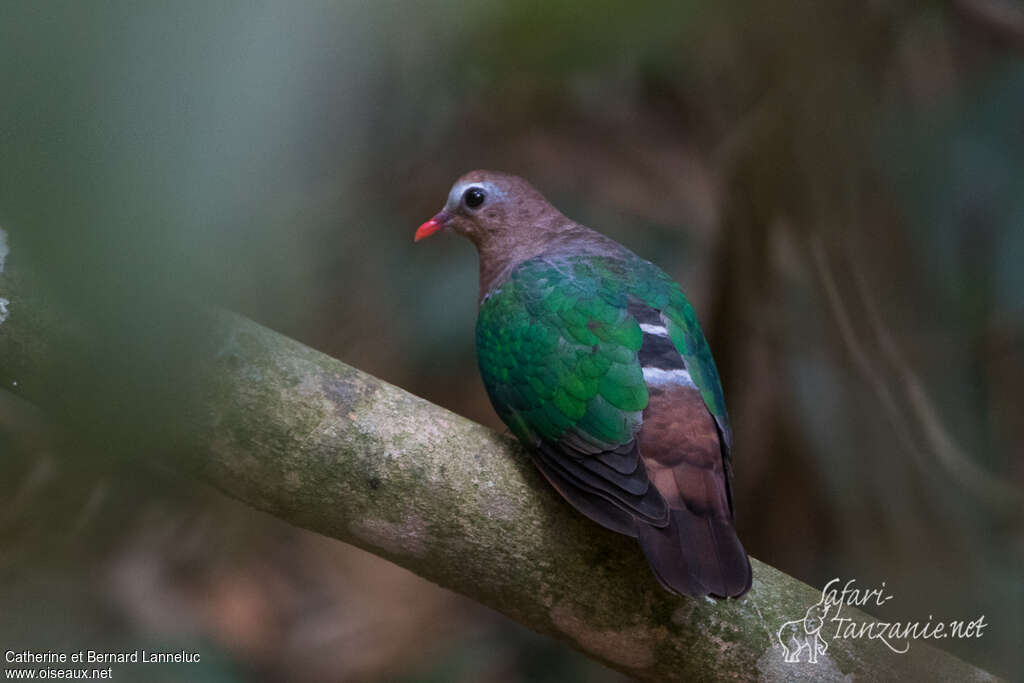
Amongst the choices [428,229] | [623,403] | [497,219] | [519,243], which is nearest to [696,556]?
[623,403]

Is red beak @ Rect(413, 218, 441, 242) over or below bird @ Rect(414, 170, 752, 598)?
below

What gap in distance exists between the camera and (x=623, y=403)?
2250 millimetres

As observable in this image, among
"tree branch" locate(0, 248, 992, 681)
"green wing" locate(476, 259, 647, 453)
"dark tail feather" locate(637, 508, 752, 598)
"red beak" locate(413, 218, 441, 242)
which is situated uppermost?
"green wing" locate(476, 259, 647, 453)

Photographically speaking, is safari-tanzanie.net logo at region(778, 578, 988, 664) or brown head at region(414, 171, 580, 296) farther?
brown head at region(414, 171, 580, 296)

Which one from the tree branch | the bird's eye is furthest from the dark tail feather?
the bird's eye

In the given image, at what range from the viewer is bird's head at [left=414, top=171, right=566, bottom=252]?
3133mm

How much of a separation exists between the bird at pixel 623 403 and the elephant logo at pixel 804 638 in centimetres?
30

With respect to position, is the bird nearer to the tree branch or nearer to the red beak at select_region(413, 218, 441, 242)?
the tree branch

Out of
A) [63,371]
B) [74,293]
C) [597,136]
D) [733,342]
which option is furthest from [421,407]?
[597,136]

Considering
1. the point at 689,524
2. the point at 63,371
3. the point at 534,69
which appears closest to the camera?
the point at 534,69

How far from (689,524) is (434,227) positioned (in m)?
1.52

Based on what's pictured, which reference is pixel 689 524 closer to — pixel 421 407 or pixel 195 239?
pixel 421 407

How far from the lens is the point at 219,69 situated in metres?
0.39

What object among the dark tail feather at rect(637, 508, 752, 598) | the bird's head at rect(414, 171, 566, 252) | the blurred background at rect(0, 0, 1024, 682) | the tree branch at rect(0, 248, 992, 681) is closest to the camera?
the dark tail feather at rect(637, 508, 752, 598)
